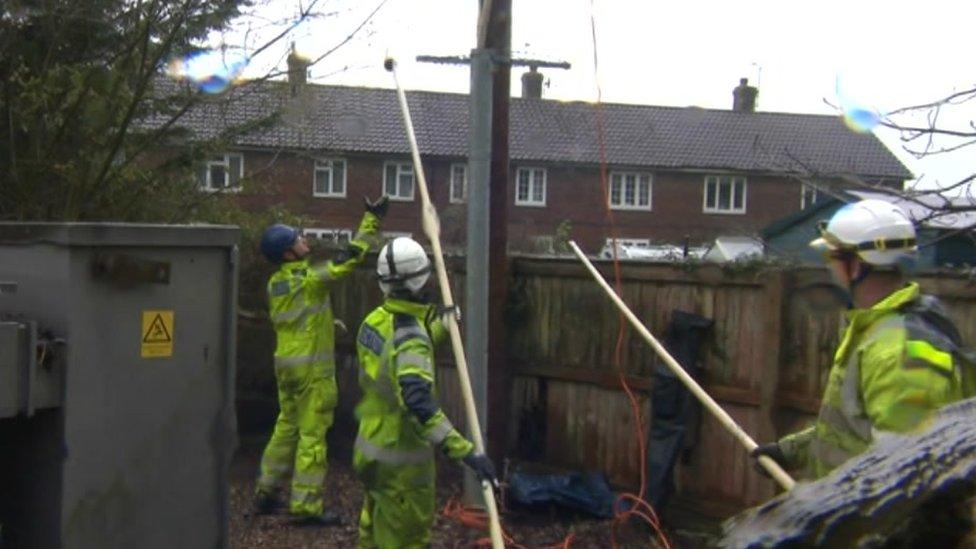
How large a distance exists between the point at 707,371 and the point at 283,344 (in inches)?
111

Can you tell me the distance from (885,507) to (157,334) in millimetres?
3764

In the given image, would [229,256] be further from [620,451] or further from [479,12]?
[620,451]

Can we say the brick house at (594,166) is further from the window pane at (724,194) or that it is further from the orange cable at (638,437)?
the orange cable at (638,437)

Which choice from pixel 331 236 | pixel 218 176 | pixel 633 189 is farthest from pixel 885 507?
pixel 633 189

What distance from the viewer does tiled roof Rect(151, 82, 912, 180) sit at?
1436 centimetres

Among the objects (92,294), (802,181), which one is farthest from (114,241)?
(802,181)

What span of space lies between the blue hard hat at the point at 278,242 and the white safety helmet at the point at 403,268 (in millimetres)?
2966

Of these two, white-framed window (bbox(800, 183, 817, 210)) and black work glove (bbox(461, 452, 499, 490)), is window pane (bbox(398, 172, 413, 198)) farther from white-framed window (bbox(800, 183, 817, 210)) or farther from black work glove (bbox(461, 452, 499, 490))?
black work glove (bbox(461, 452, 499, 490))

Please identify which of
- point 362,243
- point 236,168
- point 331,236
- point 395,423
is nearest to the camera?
point 395,423

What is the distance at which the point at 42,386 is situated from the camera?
4734 mm

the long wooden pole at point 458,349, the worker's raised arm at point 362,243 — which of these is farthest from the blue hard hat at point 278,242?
the long wooden pole at point 458,349

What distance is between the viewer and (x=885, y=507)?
174cm

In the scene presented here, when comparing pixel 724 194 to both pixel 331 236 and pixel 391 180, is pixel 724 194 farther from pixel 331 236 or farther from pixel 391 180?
pixel 331 236

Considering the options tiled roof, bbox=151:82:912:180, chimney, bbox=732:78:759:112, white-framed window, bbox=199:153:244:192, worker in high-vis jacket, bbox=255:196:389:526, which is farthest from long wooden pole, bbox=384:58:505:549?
chimney, bbox=732:78:759:112
